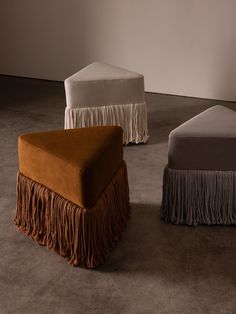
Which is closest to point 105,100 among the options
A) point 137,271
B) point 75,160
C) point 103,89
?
point 103,89

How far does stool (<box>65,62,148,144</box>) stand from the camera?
126 inches

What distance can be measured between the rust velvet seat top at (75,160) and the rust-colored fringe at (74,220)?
32 mm

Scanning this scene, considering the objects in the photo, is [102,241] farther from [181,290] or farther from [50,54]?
[50,54]

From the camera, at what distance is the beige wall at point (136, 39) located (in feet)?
12.5

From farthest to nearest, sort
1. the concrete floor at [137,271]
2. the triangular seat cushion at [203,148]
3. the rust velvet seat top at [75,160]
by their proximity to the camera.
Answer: the triangular seat cushion at [203,148], the rust velvet seat top at [75,160], the concrete floor at [137,271]

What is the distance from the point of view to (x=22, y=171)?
2.41 metres

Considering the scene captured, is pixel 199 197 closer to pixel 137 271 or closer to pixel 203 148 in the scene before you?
pixel 203 148

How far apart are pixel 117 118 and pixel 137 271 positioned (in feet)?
4.03

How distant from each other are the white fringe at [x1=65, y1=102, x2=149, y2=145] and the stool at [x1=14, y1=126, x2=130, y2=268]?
0.79m

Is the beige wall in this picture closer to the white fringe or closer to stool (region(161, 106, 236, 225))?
the white fringe

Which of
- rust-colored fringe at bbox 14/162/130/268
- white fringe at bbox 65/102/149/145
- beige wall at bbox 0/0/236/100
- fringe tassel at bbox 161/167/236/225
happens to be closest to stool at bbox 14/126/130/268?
rust-colored fringe at bbox 14/162/130/268

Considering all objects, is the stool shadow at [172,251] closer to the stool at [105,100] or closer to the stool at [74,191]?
the stool at [74,191]

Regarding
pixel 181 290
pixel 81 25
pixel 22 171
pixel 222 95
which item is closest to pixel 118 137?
pixel 22 171

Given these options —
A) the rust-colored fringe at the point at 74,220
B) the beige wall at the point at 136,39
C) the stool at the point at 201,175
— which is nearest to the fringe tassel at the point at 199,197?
the stool at the point at 201,175
